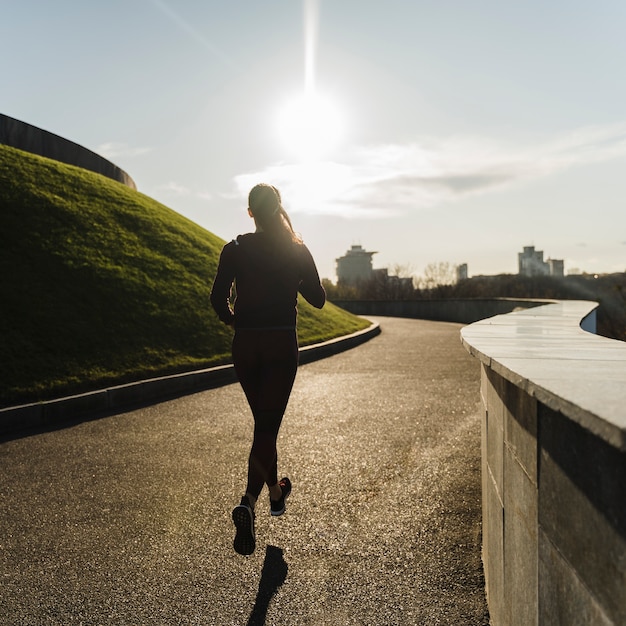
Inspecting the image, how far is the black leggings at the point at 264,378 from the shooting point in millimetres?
3764

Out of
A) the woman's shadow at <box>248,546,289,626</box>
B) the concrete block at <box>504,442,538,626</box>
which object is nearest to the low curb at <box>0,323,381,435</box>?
the woman's shadow at <box>248,546,289,626</box>

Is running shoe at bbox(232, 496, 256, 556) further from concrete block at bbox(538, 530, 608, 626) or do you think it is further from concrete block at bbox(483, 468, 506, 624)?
concrete block at bbox(538, 530, 608, 626)

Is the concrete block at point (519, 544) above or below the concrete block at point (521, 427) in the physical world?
below

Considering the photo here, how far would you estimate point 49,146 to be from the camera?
2230cm

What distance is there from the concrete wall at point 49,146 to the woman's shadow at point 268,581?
827 inches

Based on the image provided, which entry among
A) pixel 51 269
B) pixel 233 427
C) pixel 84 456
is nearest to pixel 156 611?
pixel 84 456

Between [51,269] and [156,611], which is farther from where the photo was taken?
[51,269]

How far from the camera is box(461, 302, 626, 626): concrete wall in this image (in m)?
1.32

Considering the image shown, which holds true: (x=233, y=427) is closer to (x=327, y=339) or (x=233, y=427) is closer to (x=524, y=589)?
(x=524, y=589)

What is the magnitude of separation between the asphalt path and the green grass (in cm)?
299

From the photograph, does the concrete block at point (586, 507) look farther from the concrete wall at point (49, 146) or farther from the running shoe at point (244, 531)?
the concrete wall at point (49, 146)

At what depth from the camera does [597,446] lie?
4.56ft

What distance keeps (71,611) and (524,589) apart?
87.9 inches


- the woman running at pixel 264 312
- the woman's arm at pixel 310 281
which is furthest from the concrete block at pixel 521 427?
the woman's arm at pixel 310 281
